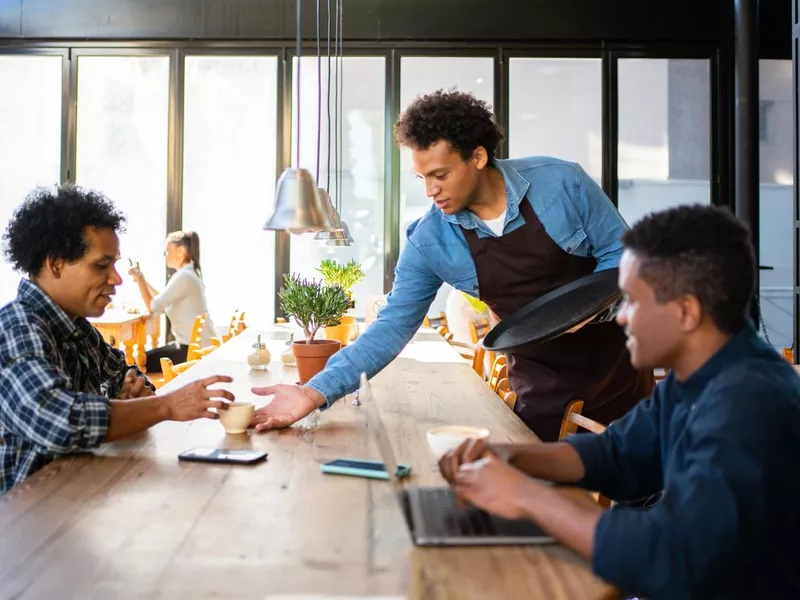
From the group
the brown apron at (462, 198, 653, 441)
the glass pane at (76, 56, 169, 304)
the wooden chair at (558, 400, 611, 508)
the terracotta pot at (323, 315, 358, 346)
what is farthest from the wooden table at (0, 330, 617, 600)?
the glass pane at (76, 56, 169, 304)

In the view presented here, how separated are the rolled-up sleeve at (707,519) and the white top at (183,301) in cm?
481

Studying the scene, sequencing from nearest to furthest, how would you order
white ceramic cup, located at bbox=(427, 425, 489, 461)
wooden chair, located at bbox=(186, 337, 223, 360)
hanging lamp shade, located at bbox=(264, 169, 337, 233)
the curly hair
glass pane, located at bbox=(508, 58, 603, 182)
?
white ceramic cup, located at bbox=(427, 425, 489, 461) < the curly hair < hanging lamp shade, located at bbox=(264, 169, 337, 233) < wooden chair, located at bbox=(186, 337, 223, 360) < glass pane, located at bbox=(508, 58, 603, 182)

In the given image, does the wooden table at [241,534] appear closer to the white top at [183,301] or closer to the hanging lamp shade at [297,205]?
the hanging lamp shade at [297,205]

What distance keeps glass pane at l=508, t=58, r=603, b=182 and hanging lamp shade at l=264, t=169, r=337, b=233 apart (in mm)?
4221

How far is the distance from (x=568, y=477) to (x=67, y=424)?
0.91 m

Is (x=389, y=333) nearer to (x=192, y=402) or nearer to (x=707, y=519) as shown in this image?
(x=192, y=402)

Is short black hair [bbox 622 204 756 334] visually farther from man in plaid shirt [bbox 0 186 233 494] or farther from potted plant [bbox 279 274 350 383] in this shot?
potted plant [bbox 279 274 350 383]

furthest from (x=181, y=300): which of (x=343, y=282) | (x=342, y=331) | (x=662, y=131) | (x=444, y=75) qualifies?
(x=662, y=131)

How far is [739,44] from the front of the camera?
6.13 metres

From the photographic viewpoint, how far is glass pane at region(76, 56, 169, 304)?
667 centimetres

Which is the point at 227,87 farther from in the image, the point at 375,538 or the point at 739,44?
the point at 375,538

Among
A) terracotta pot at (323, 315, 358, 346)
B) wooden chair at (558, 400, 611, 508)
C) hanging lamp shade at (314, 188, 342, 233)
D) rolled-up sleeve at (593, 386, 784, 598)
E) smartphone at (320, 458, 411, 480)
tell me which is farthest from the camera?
terracotta pot at (323, 315, 358, 346)

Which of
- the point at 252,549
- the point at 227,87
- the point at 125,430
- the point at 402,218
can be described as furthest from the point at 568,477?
the point at 227,87

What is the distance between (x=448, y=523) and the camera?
1.12m
